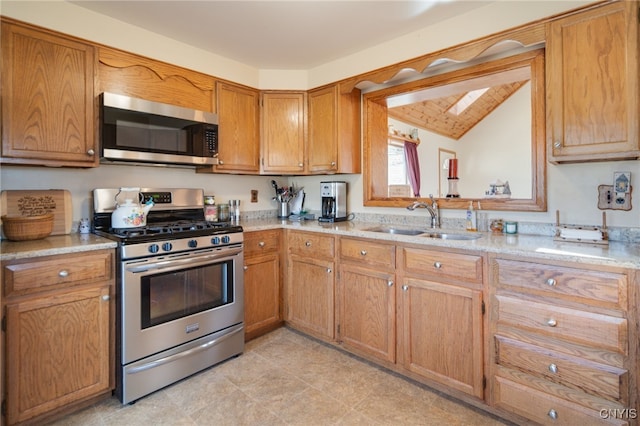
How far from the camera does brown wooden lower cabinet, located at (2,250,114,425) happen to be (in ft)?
5.14

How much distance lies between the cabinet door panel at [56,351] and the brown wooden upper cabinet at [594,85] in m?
2.66

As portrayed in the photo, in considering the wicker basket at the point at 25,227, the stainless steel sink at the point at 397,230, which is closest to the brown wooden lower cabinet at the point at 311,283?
the stainless steel sink at the point at 397,230

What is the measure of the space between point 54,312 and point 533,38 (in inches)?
118

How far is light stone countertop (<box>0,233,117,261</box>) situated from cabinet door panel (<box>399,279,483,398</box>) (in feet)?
6.00

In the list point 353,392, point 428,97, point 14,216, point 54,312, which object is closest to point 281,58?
point 428,97

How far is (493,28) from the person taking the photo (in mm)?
1992

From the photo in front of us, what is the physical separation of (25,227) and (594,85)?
315 cm

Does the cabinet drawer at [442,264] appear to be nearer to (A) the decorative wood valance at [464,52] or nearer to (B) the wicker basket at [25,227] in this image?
(A) the decorative wood valance at [464,52]

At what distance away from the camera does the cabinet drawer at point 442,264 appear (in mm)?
1765

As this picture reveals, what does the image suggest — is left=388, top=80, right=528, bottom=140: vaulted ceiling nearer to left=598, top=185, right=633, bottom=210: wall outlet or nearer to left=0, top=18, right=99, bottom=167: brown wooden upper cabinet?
left=598, top=185, right=633, bottom=210: wall outlet

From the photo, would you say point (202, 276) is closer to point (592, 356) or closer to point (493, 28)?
point (592, 356)

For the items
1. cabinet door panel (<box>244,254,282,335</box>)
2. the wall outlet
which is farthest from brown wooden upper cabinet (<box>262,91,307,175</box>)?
the wall outlet

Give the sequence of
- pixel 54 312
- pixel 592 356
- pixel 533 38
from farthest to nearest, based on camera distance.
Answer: pixel 533 38, pixel 54 312, pixel 592 356

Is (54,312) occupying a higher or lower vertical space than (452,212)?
lower
